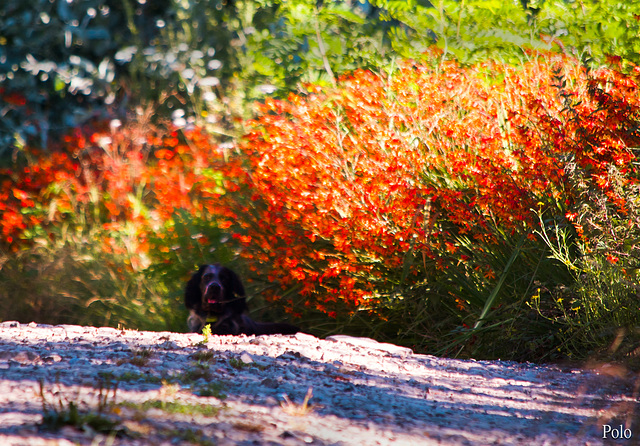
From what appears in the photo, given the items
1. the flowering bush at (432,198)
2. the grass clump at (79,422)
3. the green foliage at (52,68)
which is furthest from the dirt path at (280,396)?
the green foliage at (52,68)

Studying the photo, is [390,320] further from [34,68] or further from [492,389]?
[34,68]

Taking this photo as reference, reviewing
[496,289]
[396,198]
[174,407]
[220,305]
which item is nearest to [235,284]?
[220,305]

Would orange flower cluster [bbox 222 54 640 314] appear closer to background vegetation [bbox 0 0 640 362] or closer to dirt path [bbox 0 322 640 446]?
background vegetation [bbox 0 0 640 362]

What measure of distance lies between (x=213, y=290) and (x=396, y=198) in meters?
1.54

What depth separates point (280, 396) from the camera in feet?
7.78

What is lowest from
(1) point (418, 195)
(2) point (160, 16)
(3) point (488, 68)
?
(1) point (418, 195)

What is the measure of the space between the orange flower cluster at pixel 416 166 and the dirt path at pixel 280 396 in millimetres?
1191

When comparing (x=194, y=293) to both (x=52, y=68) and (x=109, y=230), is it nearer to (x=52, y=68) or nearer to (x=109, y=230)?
(x=109, y=230)

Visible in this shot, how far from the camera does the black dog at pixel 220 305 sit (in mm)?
4668

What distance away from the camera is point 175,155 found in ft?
30.0

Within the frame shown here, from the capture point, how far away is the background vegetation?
4059 millimetres

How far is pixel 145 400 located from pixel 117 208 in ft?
20.5

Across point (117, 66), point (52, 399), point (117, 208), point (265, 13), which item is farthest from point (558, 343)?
point (117, 66)

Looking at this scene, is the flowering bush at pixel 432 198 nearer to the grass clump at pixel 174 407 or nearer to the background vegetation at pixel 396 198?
the background vegetation at pixel 396 198
